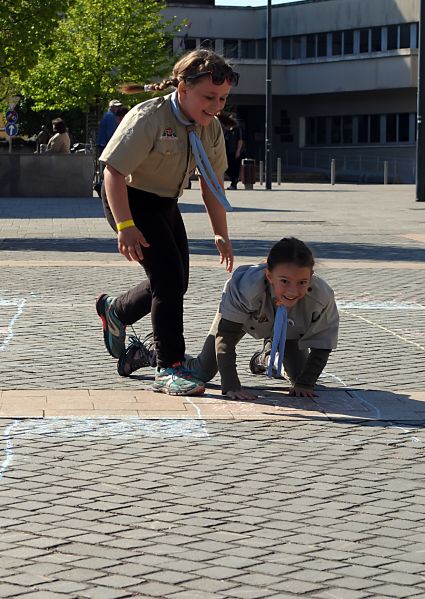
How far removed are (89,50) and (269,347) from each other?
4795cm

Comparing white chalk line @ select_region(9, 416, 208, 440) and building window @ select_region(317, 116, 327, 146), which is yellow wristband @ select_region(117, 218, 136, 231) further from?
building window @ select_region(317, 116, 327, 146)

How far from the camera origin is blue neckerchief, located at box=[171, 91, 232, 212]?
23.7 feet

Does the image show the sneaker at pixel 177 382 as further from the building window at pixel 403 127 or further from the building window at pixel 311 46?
the building window at pixel 311 46

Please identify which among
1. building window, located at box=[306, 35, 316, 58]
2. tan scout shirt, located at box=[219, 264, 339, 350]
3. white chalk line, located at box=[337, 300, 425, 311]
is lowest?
white chalk line, located at box=[337, 300, 425, 311]

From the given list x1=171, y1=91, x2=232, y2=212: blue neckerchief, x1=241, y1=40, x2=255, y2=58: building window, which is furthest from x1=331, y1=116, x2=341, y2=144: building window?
x1=171, y1=91, x2=232, y2=212: blue neckerchief

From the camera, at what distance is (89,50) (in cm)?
5453

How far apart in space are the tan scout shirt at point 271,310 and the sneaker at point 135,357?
0.86m

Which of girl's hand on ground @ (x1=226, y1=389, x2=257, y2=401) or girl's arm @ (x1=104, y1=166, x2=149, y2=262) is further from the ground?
girl's arm @ (x1=104, y1=166, x2=149, y2=262)

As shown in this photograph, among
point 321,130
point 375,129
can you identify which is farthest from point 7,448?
point 321,130

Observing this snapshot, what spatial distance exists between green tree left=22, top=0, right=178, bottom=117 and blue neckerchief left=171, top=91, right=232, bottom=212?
4629 centimetres

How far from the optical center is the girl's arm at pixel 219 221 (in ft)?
25.0

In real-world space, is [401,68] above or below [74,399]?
above

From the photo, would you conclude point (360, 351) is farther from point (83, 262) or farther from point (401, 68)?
point (401, 68)

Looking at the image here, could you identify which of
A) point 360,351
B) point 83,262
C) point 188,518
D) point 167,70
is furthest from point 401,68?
point 188,518
